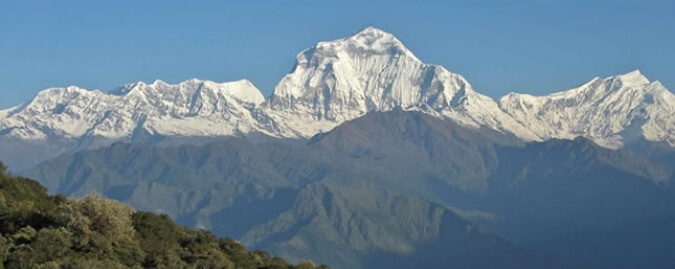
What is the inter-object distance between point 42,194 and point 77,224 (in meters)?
30.3

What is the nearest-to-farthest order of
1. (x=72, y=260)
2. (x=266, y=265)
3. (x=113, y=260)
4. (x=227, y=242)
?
(x=72, y=260) → (x=113, y=260) → (x=266, y=265) → (x=227, y=242)

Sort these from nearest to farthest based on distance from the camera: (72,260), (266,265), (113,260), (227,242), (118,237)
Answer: (72,260), (113,260), (118,237), (266,265), (227,242)

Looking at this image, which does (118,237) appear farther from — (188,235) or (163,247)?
(188,235)

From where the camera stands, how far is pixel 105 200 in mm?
Result: 106750

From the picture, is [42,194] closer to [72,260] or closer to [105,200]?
[105,200]

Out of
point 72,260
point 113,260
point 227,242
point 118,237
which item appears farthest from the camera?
point 227,242

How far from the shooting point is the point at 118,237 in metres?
101

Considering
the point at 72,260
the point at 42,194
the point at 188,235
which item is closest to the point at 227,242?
the point at 188,235

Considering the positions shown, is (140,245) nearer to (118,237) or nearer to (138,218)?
(118,237)

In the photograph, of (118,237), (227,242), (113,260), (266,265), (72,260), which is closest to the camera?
(72,260)

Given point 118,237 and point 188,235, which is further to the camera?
point 188,235

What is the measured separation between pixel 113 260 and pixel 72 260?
590cm

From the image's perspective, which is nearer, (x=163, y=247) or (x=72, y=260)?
(x=72, y=260)

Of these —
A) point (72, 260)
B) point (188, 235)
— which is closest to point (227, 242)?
point (188, 235)
